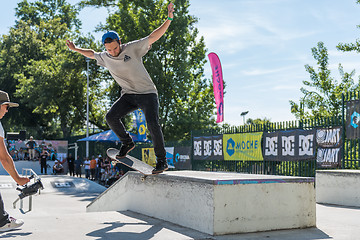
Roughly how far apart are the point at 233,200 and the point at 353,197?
4207mm

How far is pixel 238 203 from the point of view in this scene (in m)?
4.80

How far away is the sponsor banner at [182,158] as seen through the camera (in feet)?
59.0

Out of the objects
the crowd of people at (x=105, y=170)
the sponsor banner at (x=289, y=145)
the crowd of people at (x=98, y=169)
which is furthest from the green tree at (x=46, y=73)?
the sponsor banner at (x=289, y=145)

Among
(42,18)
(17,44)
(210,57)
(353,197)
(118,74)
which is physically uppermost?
(42,18)

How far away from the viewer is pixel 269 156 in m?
13.2

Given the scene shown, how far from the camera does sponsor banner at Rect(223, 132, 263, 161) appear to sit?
1373cm

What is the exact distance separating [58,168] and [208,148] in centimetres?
1654

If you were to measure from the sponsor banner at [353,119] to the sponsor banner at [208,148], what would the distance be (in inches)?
237

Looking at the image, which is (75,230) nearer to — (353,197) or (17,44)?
(353,197)

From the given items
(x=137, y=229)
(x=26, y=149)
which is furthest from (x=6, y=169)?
(x=26, y=149)

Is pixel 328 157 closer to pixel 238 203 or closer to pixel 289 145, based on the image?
pixel 289 145

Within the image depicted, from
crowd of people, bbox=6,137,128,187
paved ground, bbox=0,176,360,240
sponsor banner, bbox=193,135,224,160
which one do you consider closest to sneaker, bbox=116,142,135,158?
paved ground, bbox=0,176,360,240

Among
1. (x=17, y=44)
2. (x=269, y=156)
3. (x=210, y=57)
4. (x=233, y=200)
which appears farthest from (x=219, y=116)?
(x=17, y=44)

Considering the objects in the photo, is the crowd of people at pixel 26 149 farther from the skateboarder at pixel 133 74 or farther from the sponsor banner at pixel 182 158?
the skateboarder at pixel 133 74
